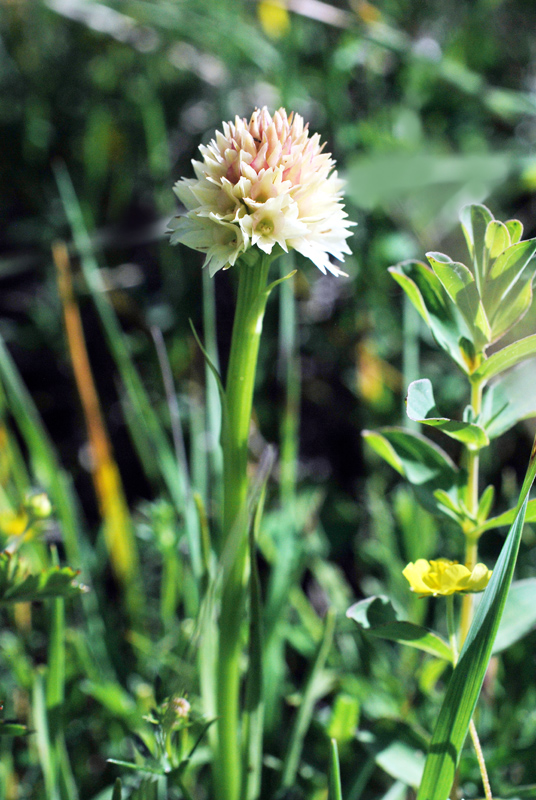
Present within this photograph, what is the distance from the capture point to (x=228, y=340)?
52.6 inches

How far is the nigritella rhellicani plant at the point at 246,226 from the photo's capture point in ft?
1.35

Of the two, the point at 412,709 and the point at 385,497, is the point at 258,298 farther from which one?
the point at 385,497

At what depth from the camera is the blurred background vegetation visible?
0.68 meters

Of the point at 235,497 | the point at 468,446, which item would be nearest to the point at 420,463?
the point at 468,446

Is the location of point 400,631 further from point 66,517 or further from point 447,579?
point 66,517

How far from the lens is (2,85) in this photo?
1.59 meters

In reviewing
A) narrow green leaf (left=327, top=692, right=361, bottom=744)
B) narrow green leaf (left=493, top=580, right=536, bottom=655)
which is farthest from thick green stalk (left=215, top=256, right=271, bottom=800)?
narrow green leaf (left=493, top=580, right=536, bottom=655)

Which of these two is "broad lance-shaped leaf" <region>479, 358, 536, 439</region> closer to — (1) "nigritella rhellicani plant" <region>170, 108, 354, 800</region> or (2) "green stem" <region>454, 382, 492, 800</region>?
(2) "green stem" <region>454, 382, 492, 800</region>

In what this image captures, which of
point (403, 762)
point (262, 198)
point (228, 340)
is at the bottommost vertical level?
point (403, 762)

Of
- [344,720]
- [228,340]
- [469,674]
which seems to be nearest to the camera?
[469,674]

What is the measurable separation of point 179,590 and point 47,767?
0.99 ft

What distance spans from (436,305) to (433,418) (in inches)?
5.0

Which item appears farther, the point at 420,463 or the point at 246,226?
the point at 420,463

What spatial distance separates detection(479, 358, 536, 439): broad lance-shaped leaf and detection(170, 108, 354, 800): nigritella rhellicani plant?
0.59 feet
